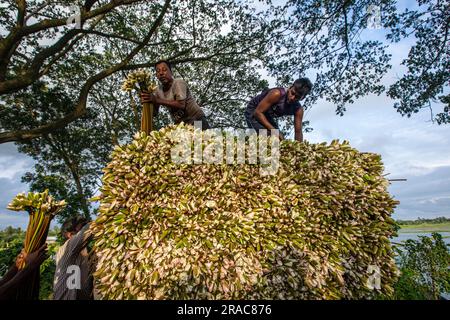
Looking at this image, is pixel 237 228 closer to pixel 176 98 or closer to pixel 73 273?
pixel 176 98

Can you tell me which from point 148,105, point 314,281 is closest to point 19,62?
point 148,105

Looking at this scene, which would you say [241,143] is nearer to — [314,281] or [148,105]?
[148,105]

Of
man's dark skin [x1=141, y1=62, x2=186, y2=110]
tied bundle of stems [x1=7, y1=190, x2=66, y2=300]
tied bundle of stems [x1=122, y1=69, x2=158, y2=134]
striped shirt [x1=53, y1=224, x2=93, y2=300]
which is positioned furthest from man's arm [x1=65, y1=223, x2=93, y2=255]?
man's dark skin [x1=141, y1=62, x2=186, y2=110]

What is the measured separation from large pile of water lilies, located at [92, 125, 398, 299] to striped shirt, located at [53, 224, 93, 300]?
2.29 feet

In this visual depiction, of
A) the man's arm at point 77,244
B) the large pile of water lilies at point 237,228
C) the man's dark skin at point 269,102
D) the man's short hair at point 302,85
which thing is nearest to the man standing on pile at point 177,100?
the large pile of water lilies at point 237,228

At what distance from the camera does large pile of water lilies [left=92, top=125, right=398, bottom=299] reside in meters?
2.67

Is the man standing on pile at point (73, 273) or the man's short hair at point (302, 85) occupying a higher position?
the man's short hair at point (302, 85)

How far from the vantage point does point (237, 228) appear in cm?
276

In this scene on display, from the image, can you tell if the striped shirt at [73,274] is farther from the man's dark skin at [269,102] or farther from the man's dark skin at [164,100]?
the man's dark skin at [269,102]

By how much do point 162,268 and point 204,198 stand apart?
815mm

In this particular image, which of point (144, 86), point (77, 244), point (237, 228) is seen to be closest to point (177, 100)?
point (144, 86)

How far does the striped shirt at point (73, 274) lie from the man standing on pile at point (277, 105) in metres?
2.86

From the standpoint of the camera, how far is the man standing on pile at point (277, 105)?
3.95m

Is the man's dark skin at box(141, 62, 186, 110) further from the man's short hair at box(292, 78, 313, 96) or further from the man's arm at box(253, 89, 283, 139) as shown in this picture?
the man's short hair at box(292, 78, 313, 96)
